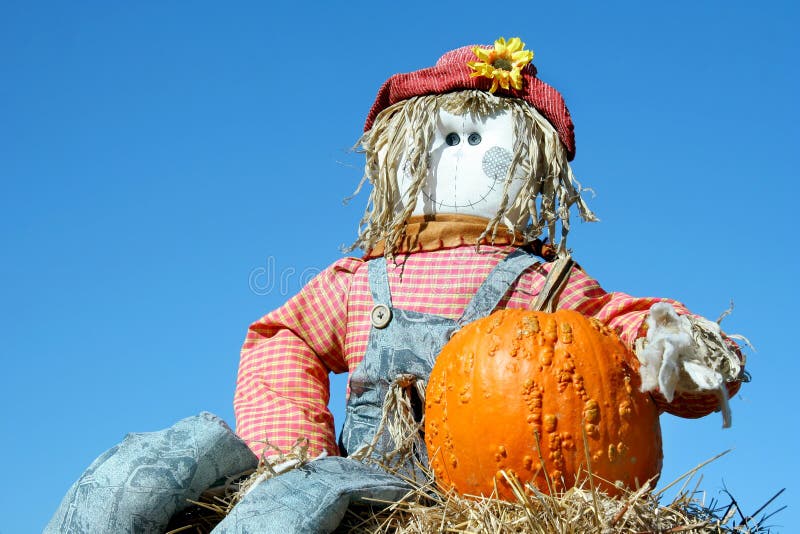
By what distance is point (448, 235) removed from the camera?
12.0ft

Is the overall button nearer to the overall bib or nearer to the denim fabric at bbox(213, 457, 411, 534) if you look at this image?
the overall bib

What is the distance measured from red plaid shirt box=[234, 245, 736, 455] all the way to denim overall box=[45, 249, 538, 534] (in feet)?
0.48

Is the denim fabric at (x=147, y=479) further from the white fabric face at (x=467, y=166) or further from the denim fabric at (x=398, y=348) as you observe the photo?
the white fabric face at (x=467, y=166)

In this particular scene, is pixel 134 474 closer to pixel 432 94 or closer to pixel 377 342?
pixel 377 342

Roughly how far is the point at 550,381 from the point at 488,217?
39.6 inches

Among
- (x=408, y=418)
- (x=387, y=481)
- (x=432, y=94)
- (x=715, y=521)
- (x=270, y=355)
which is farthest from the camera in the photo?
(x=432, y=94)

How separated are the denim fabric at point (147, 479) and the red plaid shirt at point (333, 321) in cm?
30

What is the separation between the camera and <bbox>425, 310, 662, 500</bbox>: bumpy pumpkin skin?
283cm

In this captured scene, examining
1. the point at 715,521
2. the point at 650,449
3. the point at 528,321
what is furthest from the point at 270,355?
the point at 715,521

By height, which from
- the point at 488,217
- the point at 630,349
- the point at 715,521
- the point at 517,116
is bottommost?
the point at 715,521

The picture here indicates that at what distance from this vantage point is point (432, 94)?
3.96 meters

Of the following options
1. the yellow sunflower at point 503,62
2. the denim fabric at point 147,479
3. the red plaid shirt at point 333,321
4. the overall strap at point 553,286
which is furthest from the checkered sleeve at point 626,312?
the denim fabric at point 147,479

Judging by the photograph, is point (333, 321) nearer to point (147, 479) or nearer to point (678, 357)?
point (147, 479)

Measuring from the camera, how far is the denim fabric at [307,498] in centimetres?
273
